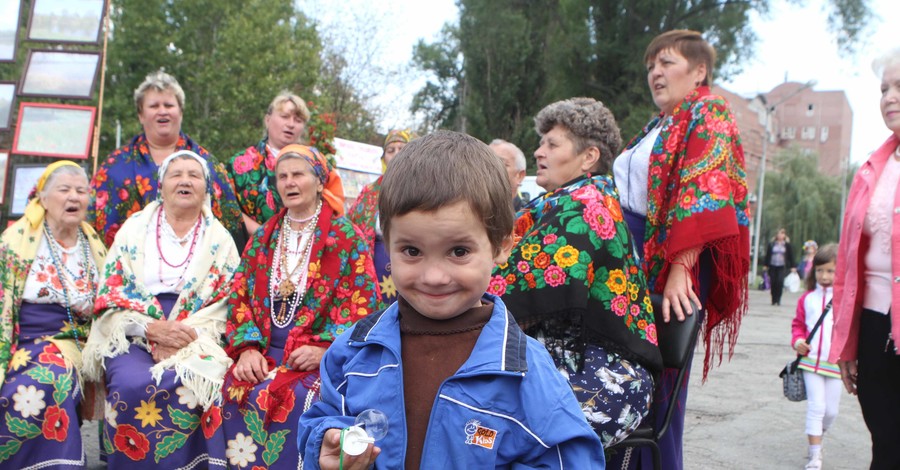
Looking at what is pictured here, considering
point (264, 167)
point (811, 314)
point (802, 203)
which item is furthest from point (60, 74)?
point (802, 203)

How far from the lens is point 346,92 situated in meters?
24.1

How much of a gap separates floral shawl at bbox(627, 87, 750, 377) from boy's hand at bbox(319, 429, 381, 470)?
6.29 feet

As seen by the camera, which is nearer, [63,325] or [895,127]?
[895,127]

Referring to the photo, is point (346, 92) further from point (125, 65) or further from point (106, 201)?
point (106, 201)

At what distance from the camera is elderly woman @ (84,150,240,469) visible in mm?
3488

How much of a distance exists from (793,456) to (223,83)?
625 inches

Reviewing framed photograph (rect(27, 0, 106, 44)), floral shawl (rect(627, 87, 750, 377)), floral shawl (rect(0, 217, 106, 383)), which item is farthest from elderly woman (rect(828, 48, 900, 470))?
framed photograph (rect(27, 0, 106, 44))

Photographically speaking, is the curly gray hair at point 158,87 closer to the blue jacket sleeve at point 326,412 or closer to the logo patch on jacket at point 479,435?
the blue jacket sleeve at point 326,412

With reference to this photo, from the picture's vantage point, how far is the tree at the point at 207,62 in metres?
17.9

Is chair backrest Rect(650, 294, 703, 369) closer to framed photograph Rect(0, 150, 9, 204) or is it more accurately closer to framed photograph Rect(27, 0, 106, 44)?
framed photograph Rect(27, 0, 106, 44)

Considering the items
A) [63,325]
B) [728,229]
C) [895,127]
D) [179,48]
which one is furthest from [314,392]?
[179,48]

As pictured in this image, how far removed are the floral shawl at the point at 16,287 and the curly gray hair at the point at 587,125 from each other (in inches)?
106

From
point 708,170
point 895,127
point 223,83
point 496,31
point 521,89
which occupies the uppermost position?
point 496,31

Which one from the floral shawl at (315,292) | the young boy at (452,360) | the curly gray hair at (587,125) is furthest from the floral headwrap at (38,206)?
the young boy at (452,360)
